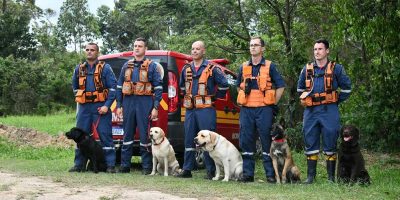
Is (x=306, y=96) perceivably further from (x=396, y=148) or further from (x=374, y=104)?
(x=396, y=148)

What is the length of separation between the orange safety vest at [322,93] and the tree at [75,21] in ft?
132

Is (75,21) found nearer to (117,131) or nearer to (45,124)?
(45,124)

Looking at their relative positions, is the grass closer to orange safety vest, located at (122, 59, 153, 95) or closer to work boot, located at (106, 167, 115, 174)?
work boot, located at (106, 167, 115, 174)

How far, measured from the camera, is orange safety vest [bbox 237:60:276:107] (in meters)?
7.56

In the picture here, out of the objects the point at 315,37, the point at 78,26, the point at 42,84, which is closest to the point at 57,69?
the point at 42,84

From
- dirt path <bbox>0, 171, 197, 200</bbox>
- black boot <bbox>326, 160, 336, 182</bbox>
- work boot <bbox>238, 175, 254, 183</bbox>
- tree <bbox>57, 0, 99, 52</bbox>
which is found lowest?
work boot <bbox>238, 175, 254, 183</bbox>

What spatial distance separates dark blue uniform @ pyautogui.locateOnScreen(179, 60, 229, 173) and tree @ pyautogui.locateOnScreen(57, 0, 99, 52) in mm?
39021

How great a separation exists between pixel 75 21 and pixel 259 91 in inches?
1599


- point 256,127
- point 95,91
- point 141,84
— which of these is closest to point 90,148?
point 95,91

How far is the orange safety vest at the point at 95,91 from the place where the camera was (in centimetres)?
867

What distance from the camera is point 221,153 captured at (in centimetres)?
783

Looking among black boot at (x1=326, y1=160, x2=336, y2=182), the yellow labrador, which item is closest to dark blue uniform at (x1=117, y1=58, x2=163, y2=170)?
the yellow labrador

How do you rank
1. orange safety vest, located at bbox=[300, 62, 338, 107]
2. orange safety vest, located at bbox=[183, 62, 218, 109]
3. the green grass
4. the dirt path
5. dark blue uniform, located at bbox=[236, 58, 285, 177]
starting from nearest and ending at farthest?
the dirt path
orange safety vest, located at bbox=[300, 62, 338, 107]
dark blue uniform, located at bbox=[236, 58, 285, 177]
orange safety vest, located at bbox=[183, 62, 218, 109]
the green grass

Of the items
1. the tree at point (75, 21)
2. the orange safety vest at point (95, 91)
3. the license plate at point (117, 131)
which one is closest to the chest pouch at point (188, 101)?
the orange safety vest at point (95, 91)
